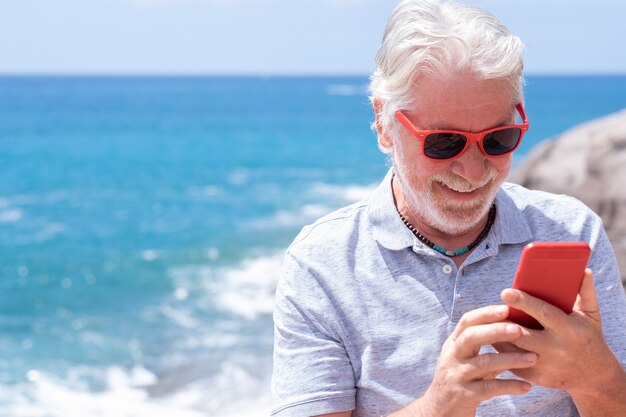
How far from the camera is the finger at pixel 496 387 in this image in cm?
222

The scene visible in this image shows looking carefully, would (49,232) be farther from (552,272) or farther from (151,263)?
(552,272)

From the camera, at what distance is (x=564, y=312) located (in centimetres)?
221

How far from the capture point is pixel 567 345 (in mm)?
2223

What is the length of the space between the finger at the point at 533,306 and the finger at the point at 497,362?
92mm

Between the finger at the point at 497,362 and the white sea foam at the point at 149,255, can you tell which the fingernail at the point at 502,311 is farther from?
the white sea foam at the point at 149,255

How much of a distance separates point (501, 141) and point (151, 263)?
1552 centimetres

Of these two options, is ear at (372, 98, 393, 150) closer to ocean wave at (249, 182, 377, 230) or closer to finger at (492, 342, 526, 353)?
finger at (492, 342, 526, 353)

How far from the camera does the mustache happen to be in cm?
255

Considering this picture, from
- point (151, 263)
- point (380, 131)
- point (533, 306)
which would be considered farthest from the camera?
point (151, 263)

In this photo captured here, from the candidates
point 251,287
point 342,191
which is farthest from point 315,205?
point 251,287

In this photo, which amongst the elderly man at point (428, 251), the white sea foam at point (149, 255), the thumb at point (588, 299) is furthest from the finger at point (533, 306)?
the white sea foam at point (149, 255)

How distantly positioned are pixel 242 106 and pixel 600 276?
267ft

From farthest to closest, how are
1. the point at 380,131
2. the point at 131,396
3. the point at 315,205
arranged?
the point at 315,205 → the point at 131,396 → the point at 380,131

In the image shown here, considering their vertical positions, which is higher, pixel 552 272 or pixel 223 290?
A: pixel 552 272
